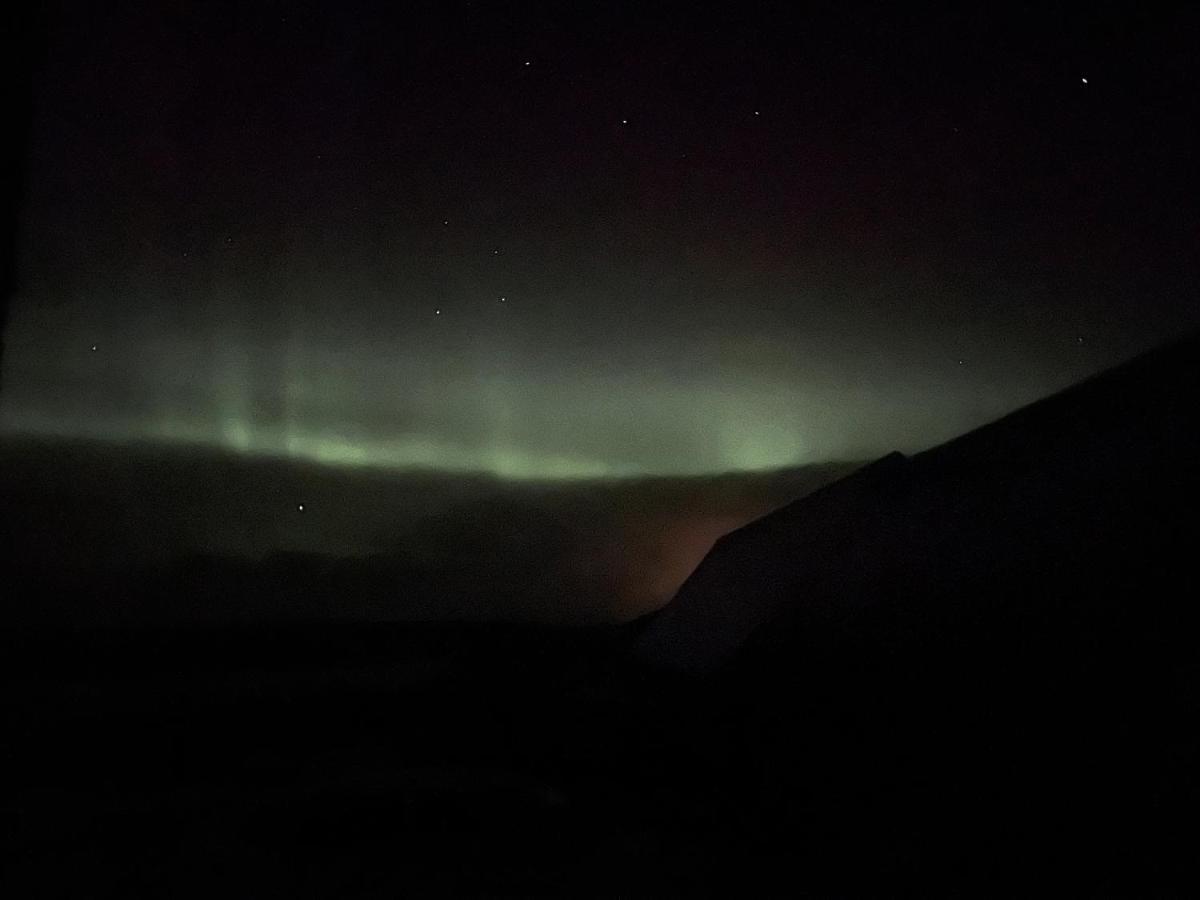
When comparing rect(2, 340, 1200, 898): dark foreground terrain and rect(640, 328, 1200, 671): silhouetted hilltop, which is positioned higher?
rect(640, 328, 1200, 671): silhouetted hilltop

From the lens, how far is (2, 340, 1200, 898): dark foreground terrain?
2.92 feet

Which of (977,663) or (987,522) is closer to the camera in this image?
(977,663)

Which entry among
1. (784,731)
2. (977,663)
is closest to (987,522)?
(977,663)

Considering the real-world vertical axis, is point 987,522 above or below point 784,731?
above

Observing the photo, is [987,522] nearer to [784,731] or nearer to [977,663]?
[977,663]

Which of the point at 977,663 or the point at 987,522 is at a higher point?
the point at 987,522

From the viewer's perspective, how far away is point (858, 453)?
189 cm

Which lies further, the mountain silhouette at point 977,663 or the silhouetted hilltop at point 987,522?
the silhouetted hilltop at point 987,522

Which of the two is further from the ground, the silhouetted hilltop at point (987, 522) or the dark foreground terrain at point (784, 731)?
the silhouetted hilltop at point (987, 522)

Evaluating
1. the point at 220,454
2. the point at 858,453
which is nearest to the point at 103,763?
the point at 220,454

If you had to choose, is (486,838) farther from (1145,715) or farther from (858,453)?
(858,453)

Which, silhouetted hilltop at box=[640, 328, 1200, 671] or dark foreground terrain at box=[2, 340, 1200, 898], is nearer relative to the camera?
dark foreground terrain at box=[2, 340, 1200, 898]

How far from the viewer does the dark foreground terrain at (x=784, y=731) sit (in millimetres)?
890

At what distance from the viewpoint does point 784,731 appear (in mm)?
1154
